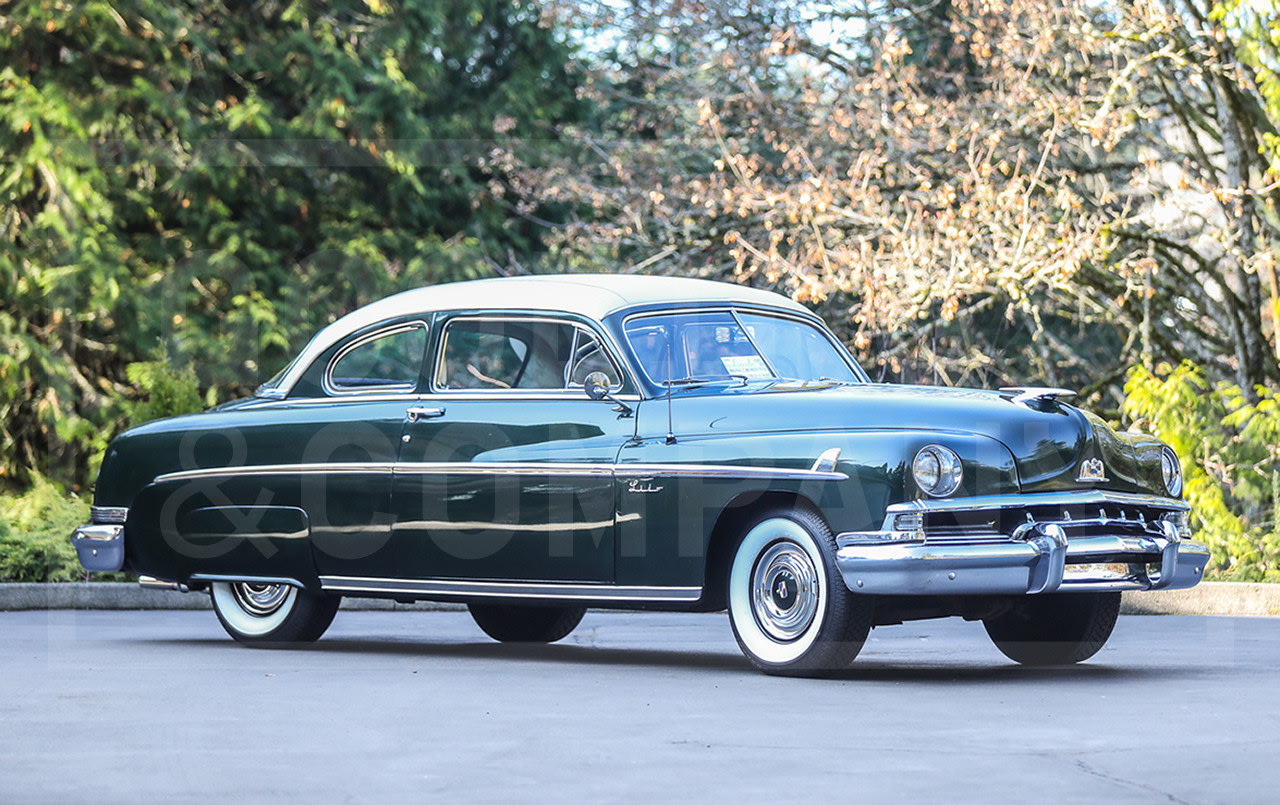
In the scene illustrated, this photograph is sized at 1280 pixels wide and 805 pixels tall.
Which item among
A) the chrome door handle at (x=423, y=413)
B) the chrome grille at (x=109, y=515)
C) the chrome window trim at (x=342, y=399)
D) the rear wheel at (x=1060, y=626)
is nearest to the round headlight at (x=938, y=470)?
the rear wheel at (x=1060, y=626)

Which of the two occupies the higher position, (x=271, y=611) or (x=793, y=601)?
(x=793, y=601)

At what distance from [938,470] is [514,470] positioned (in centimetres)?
219

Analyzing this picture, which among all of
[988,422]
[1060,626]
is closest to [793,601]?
[988,422]

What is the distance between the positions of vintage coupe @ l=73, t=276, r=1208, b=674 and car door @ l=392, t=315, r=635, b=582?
0.5 inches

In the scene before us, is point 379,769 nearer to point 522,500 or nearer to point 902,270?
point 522,500

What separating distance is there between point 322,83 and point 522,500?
1398 centimetres

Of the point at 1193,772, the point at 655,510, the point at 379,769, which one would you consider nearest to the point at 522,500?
the point at 655,510

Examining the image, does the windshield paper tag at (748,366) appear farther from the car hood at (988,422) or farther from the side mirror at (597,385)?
the side mirror at (597,385)

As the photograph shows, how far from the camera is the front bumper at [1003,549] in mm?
7945

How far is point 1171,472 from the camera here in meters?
9.12

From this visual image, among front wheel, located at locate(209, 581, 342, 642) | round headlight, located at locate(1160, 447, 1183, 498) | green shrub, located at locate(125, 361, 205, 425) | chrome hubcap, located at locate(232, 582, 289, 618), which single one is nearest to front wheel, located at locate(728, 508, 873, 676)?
round headlight, located at locate(1160, 447, 1183, 498)

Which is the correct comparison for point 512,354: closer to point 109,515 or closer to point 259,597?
point 259,597

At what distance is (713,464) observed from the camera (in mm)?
8625

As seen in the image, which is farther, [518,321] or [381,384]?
[381,384]
